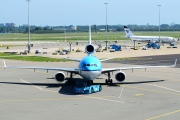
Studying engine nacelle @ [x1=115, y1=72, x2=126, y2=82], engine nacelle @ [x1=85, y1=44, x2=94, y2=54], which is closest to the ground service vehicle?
engine nacelle @ [x1=115, y1=72, x2=126, y2=82]

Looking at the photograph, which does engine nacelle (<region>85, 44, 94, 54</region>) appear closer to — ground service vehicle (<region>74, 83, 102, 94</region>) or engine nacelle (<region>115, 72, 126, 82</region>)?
engine nacelle (<region>115, 72, 126, 82</region>)

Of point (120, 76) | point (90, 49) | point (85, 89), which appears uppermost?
point (90, 49)

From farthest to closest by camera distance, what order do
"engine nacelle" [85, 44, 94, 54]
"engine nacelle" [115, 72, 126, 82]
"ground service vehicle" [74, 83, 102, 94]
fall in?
1. "engine nacelle" [85, 44, 94, 54]
2. "engine nacelle" [115, 72, 126, 82]
3. "ground service vehicle" [74, 83, 102, 94]

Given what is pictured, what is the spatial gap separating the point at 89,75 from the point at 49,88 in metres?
5.93

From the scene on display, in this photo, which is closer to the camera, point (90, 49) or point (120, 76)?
point (120, 76)

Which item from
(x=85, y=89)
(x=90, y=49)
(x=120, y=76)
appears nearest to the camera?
(x=85, y=89)

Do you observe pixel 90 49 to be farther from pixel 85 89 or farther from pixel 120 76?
pixel 85 89

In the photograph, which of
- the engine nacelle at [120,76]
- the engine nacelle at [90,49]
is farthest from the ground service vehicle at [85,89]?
the engine nacelle at [90,49]

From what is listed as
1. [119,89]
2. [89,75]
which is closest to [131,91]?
[119,89]

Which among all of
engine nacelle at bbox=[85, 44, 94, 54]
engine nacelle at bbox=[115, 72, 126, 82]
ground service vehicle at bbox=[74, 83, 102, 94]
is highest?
engine nacelle at bbox=[85, 44, 94, 54]

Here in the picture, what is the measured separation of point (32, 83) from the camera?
5031cm

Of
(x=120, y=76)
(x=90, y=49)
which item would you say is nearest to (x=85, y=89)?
(x=120, y=76)

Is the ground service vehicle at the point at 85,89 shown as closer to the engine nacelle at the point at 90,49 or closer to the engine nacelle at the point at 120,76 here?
the engine nacelle at the point at 120,76

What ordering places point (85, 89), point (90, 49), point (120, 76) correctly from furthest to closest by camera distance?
point (90, 49) < point (120, 76) < point (85, 89)
